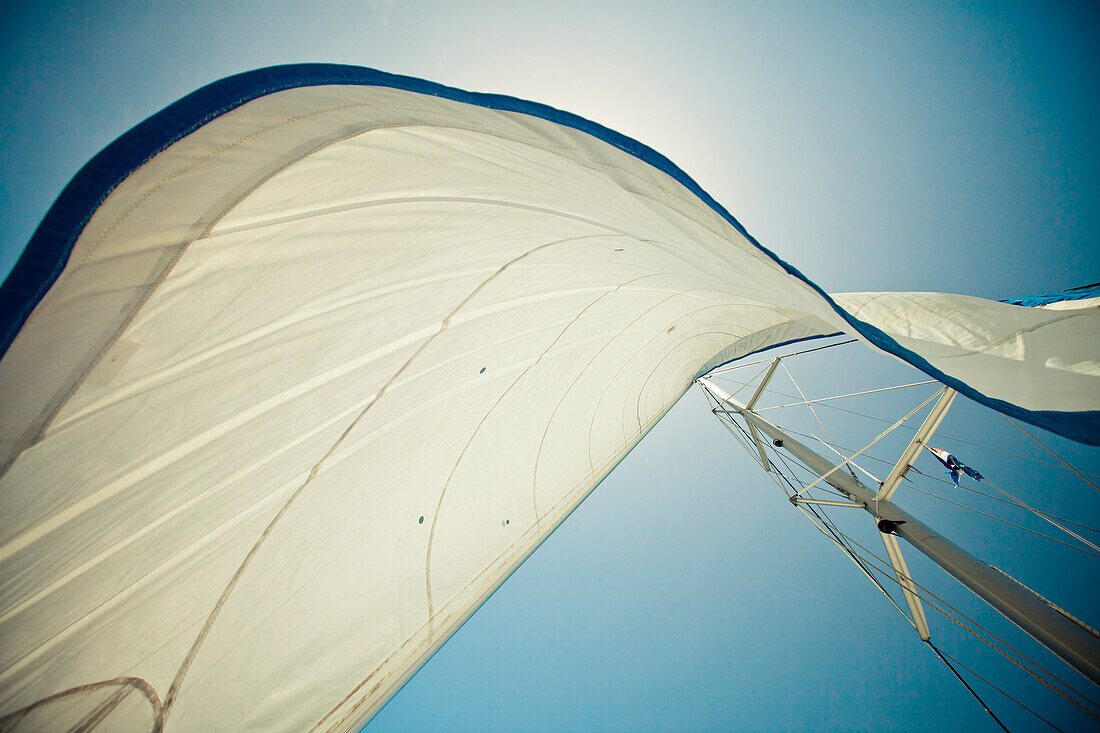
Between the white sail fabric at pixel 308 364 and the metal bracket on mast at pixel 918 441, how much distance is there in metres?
0.74

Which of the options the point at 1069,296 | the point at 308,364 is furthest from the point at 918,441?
the point at 308,364

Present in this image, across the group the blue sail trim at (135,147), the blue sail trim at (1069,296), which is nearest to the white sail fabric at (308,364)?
the blue sail trim at (135,147)

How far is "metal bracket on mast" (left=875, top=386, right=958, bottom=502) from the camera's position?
216cm

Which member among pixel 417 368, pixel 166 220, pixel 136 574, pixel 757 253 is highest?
pixel 166 220

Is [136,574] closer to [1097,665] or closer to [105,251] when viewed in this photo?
[105,251]

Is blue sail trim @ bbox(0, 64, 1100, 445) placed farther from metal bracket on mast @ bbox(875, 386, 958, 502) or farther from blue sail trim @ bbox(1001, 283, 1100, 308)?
blue sail trim @ bbox(1001, 283, 1100, 308)

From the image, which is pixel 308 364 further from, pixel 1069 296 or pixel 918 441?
pixel 1069 296

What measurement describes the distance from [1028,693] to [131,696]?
23736 millimetres

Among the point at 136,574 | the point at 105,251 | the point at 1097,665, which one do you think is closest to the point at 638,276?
the point at 105,251

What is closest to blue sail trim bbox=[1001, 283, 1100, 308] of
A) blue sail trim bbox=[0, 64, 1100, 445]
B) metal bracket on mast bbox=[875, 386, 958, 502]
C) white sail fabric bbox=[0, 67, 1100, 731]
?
metal bracket on mast bbox=[875, 386, 958, 502]

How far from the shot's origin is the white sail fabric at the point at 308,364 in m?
0.85

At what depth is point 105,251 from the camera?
0.74 meters

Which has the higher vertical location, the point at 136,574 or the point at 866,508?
the point at 136,574

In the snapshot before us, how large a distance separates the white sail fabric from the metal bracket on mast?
0.74 metres
